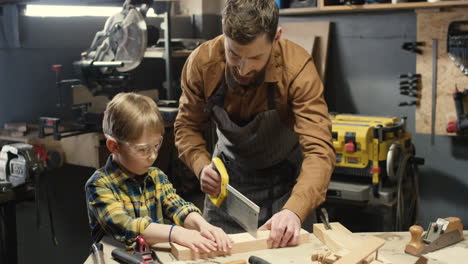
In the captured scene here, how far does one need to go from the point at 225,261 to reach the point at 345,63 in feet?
9.39

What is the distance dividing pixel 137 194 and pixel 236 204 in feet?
1.04

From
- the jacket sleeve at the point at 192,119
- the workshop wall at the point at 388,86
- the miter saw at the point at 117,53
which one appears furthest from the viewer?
the workshop wall at the point at 388,86

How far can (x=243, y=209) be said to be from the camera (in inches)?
67.1

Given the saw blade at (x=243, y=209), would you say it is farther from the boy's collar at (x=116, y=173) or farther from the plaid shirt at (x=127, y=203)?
the boy's collar at (x=116, y=173)

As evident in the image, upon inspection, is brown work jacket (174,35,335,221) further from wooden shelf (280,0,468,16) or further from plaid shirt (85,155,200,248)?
wooden shelf (280,0,468,16)

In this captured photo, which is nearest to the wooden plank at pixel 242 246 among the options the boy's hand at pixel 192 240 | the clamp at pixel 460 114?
the boy's hand at pixel 192 240

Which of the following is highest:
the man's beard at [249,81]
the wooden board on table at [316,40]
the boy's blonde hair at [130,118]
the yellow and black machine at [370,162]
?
the wooden board on table at [316,40]

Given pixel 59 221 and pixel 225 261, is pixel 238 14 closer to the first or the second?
pixel 225 261

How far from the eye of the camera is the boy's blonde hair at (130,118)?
1.62 m

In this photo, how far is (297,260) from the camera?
4.88 feet

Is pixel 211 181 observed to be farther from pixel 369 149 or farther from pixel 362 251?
pixel 369 149

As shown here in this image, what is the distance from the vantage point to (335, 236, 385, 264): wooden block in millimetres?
1389

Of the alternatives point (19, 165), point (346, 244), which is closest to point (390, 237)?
point (346, 244)

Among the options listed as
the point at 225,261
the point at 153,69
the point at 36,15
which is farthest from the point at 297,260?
the point at 153,69
